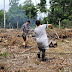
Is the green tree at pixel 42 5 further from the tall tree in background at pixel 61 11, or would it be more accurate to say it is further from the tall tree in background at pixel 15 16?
the tall tree in background at pixel 15 16

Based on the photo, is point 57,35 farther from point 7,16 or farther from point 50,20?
point 7,16

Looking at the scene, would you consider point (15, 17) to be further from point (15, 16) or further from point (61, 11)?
point (61, 11)

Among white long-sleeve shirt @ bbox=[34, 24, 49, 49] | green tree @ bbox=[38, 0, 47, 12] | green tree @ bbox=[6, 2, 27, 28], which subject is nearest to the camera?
white long-sleeve shirt @ bbox=[34, 24, 49, 49]

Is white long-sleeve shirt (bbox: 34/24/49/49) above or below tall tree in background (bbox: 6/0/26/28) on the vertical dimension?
below

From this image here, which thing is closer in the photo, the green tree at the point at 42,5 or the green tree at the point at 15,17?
the green tree at the point at 42,5

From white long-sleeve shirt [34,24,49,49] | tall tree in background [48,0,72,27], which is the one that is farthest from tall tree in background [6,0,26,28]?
white long-sleeve shirt [34,24,49,49]

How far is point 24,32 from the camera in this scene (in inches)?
333

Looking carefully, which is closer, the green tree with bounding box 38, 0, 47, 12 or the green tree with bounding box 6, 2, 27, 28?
the green tree with bounding box 38, 0, 47, 12

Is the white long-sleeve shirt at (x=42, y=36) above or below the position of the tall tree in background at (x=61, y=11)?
below

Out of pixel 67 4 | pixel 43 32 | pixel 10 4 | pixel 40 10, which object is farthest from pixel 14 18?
pixel 43 32

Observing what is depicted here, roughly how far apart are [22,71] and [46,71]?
77 centimetres

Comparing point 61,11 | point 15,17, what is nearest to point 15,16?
point 15,17

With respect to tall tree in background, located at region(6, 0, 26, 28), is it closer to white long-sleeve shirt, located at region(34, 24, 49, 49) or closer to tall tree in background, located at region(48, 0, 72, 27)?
tall tree in background, located at region(48, 0, 72, 27)

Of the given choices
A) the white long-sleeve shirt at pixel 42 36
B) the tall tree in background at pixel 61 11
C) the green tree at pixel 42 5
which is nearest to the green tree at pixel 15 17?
the green tree at pixel 42 5
